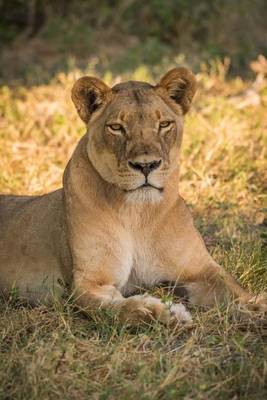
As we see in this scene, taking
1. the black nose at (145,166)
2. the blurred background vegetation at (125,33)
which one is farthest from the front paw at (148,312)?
the blurred background vegetation at (125,33)

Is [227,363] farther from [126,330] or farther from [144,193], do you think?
[144,193]

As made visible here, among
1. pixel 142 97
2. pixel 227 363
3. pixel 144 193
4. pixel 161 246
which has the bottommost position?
pixel 227 363

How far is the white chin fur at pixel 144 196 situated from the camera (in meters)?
3.58

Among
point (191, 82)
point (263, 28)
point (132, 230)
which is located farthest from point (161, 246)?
point (263, 28)

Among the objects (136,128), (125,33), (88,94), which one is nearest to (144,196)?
(136,128)

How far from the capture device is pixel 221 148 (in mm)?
6199

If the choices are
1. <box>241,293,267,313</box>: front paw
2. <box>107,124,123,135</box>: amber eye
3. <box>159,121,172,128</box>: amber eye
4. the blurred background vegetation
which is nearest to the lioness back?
<box>107,124,123,135</box>: amber eye

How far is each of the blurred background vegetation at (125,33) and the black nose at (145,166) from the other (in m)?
5.96

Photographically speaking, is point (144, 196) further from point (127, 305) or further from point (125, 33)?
point (125, 33)

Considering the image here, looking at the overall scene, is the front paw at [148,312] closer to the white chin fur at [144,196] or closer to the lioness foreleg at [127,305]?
the lioness foreleg at [127,305]

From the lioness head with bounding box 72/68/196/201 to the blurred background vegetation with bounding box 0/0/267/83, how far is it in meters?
5.49

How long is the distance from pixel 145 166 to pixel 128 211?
15.2 inches

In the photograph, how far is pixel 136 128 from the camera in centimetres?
362

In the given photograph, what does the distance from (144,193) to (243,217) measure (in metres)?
1.80
